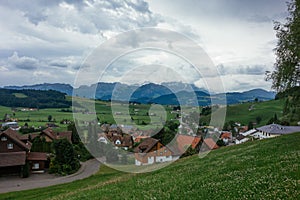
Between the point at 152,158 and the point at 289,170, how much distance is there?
198 ft

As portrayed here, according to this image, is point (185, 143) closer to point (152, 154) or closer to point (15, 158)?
point (152, 154)

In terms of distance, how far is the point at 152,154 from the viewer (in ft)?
232

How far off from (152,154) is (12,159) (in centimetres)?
3374

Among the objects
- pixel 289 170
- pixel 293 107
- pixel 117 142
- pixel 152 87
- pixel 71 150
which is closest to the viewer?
pixel 289 170

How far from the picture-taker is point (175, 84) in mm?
32406

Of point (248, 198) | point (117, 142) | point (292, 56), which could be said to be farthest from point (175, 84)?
point (117, 142)

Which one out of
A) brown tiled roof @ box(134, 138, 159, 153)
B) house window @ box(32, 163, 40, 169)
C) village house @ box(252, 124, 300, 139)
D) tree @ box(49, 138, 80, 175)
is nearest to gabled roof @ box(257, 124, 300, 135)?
village house @ box(252, 124, 300, 139)

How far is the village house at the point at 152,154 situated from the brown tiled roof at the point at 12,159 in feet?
90.7

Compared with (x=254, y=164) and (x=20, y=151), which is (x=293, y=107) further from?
(x=20, y=151)

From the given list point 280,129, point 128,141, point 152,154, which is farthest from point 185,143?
point 280,129

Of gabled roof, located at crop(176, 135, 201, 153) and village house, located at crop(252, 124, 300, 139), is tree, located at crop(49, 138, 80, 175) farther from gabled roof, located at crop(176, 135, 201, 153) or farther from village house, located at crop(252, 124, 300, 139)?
village house, located at crop(252, 124, 300, 139)

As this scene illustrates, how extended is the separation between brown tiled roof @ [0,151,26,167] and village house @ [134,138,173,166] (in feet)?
90.7

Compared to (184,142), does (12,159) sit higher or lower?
higher

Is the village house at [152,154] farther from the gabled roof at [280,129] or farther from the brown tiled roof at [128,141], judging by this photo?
the gabled roof at [280,129]
